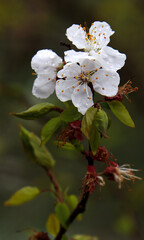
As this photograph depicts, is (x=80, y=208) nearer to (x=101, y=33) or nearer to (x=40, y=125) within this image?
(x=101, y=33)

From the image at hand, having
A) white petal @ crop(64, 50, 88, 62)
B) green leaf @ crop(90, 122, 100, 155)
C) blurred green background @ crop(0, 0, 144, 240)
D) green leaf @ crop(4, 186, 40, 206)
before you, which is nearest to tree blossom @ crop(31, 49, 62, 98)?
white petal @ crop(64, 50, 88, 62)

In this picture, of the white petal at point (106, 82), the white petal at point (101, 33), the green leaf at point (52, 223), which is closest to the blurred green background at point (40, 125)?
the green leaf at point (52, 223)

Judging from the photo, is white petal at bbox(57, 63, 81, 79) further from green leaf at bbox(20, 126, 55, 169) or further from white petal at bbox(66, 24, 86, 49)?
green leaf at bbox(20, 126, 55, 169)

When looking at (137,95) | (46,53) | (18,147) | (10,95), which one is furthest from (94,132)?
(137,95)

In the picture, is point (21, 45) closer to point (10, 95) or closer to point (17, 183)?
point (10, 95)

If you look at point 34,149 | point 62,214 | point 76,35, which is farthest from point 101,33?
point 62,214

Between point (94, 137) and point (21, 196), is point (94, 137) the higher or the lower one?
the higher one
